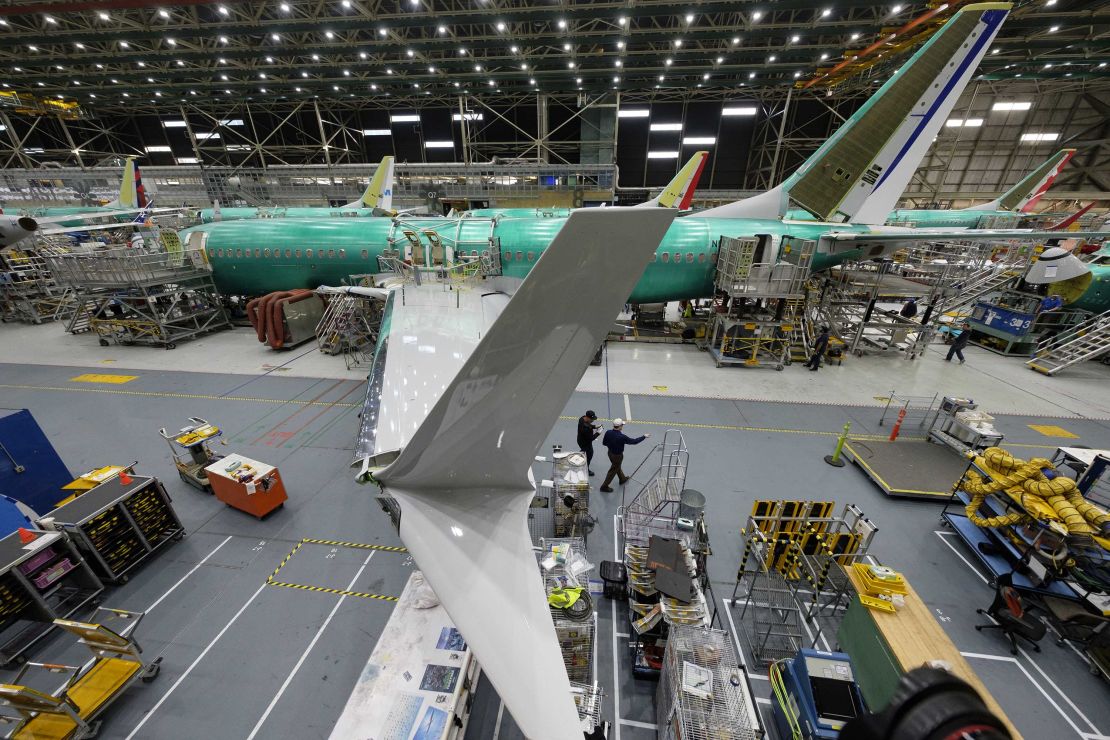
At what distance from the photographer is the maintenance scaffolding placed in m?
14.7

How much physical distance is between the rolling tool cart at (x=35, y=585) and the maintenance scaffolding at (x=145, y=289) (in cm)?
1326

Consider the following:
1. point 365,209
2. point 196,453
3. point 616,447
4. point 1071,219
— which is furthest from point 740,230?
point 365,209

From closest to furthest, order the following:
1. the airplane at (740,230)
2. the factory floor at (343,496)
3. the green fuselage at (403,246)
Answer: the factory floor at (343,496) < the airplane at (740,230) < the green fuselage at (403,246)

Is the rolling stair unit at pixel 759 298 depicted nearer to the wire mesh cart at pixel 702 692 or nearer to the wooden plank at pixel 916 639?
the wooden plank at pixel 916 639

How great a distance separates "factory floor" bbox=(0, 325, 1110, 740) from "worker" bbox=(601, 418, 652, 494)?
56 centimetres

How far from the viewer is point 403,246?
49.4 ft

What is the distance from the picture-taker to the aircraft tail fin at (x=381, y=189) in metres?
24.6

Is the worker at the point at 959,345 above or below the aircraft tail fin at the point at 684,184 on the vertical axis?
below

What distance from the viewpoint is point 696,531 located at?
6555 mm

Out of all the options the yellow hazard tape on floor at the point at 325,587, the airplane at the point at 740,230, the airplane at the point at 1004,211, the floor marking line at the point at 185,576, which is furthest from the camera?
the airplane at the point at 1004,211

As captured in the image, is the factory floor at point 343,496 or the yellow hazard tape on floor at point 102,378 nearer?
the factory floor at point 343,496

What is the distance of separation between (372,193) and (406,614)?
2681 centimetres

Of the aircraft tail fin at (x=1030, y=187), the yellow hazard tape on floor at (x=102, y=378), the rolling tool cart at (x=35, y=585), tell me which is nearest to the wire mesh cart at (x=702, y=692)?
the rolling tool cart at (x=35, y=585)

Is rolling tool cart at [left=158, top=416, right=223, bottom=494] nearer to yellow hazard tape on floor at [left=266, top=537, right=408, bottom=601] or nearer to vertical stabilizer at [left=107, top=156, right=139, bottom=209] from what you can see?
yellow hazard tape on floor at [left=266, top=537, right=408, bottom=601]
